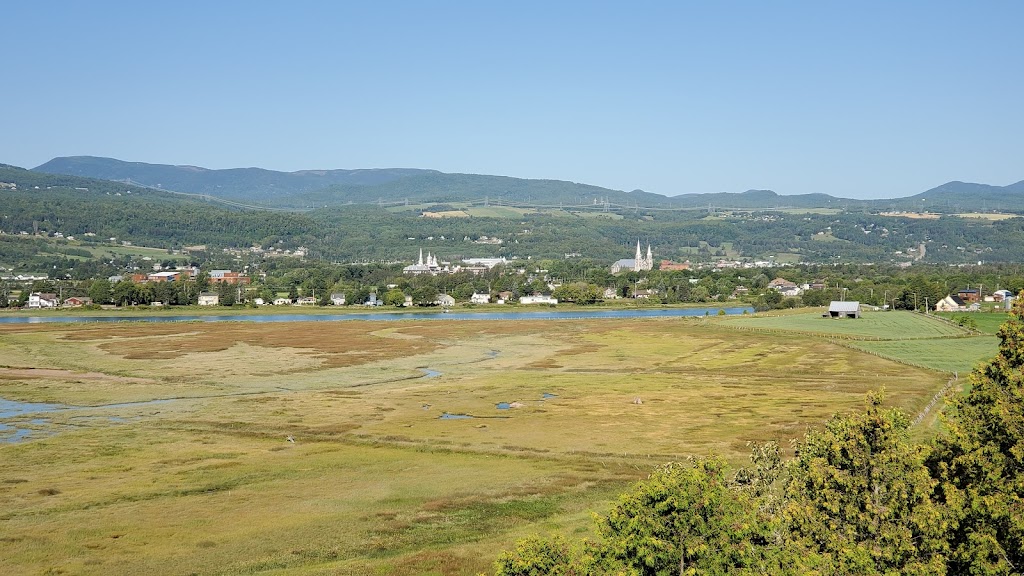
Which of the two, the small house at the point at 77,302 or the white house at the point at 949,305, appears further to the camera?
the small house at the point at 77,302

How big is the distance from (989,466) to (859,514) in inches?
122

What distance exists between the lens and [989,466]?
1995 centimetres

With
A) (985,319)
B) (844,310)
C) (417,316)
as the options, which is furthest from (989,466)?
(417,316)

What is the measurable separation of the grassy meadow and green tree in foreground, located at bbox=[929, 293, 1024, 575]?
1278 centimetres

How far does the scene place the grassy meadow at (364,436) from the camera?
29.4 metres

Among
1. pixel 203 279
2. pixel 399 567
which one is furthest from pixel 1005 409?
pixel 203 279

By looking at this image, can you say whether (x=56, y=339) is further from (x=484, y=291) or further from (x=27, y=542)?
(x=484, y=291)

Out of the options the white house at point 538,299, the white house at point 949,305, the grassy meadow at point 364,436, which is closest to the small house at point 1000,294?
the white house at point 949,305

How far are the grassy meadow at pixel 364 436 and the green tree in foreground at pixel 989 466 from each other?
1278cm

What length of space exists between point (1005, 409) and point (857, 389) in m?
42.2

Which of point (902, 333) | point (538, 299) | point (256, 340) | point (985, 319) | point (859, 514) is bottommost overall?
point (538, 299)

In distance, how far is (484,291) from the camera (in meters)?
194

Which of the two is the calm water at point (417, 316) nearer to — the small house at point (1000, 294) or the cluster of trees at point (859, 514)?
the small house at point (1000, 294)

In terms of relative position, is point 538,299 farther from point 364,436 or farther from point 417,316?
point 364,436
